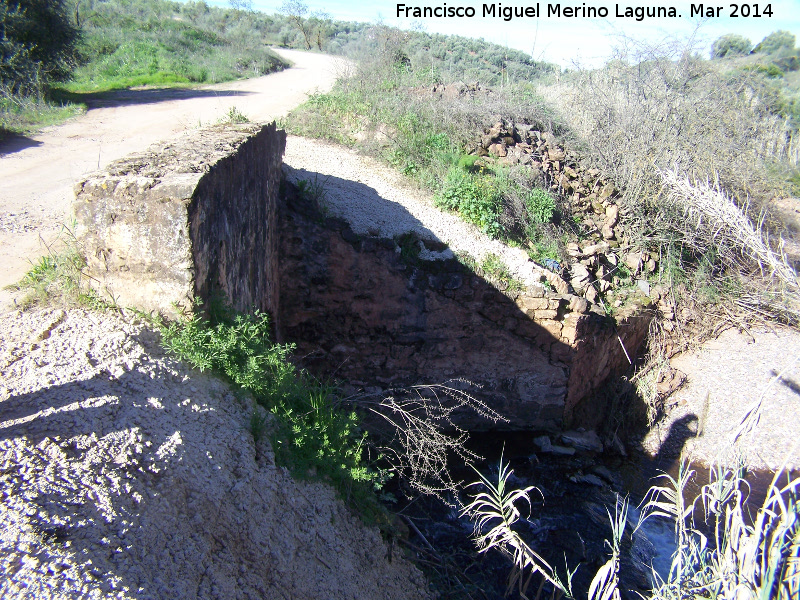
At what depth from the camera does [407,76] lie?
10.9 meters

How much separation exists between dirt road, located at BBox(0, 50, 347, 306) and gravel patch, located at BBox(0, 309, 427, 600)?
3.30 feet

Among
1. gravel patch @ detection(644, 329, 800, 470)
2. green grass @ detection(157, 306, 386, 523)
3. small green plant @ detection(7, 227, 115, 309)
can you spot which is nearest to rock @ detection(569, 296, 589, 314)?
gravel patch @ detection(644, 329, 800, 470)

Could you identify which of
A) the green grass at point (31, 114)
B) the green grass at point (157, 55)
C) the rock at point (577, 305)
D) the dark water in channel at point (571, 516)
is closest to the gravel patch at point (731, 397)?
the dark water in channel at point (571, 516)

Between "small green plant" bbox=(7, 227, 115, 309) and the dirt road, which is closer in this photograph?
"small green plant" bbox=(7, 227, 115, 309)

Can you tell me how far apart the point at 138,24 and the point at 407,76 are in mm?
14543

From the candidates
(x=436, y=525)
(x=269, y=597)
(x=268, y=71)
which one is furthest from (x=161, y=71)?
(x=269, y=597)

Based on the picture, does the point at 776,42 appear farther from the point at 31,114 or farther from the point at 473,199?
the point at 31,114

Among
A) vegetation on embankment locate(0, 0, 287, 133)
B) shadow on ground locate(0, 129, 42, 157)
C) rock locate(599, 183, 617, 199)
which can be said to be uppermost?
vegetation on embankment locate(0, 0, 287, 133)

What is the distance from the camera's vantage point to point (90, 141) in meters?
8.49

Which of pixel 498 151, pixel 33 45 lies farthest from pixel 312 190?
pixel 33 45

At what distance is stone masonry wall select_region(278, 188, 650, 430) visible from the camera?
242 inches

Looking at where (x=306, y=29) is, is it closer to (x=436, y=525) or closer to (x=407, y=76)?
(x=407, y=76)

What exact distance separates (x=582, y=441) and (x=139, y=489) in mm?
5733

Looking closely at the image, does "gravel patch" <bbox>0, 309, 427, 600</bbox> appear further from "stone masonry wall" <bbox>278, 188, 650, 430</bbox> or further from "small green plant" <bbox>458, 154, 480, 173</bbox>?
"small green plant" <bbox>458, 154, 480, 173</bbox>
